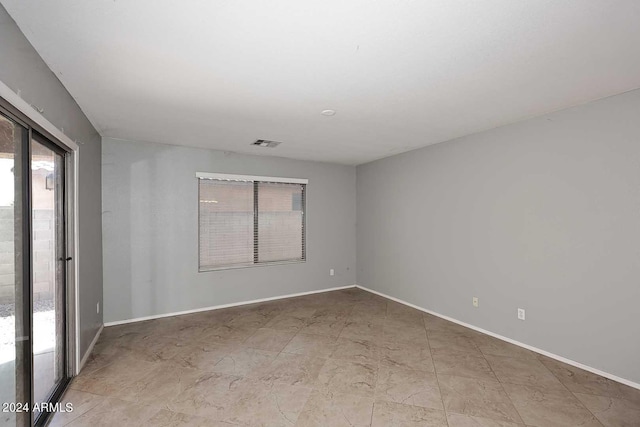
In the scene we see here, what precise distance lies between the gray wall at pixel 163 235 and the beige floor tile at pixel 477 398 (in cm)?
316

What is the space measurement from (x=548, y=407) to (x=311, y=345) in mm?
2059

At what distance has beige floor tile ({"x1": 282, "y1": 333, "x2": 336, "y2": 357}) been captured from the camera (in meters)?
3.07

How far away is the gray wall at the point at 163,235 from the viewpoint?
→ 3.85m

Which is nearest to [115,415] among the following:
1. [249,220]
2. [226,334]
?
[226,334]

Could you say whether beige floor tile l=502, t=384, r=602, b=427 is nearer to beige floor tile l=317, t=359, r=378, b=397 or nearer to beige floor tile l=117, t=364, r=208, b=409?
beige floor tile l=317, t=359, r=378, b=397

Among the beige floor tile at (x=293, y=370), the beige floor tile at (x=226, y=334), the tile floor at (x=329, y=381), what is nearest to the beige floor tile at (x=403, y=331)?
the tile floor at (x=329, y=381)

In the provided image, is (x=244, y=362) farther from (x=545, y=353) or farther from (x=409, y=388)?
(x=545, y=353)

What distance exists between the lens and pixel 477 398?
229 centimetres

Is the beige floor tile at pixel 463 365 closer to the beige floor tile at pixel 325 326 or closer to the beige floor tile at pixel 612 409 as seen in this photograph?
the beige floor tile at pixel 612 409

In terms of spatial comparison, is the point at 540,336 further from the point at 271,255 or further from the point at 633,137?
the point at 271,255

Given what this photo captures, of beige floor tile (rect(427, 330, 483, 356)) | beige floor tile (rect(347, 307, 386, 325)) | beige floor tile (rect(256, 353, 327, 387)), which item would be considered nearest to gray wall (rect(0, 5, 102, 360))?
beige floor tile (rect(256, 353, 327, 387))

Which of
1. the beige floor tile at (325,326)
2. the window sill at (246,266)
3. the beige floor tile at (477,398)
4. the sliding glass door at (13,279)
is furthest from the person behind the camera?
the window sill at (246,266)

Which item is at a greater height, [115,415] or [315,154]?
[315,154]

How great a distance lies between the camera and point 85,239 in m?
2.94
